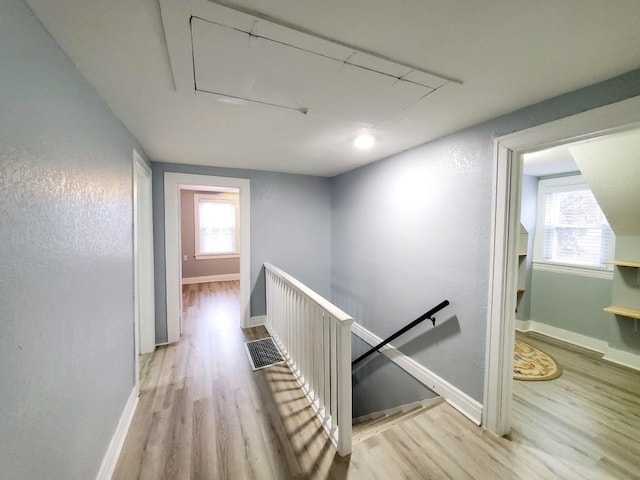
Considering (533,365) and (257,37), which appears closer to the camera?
(257,37)

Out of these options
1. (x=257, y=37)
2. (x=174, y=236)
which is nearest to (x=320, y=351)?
(x=257, y=37)

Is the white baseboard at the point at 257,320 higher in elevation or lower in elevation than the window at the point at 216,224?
lower

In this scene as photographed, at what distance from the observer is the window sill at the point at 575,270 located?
3.01 metres

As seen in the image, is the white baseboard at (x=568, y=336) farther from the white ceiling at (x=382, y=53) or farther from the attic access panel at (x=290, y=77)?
the attic access panel at (x=290, y=77)

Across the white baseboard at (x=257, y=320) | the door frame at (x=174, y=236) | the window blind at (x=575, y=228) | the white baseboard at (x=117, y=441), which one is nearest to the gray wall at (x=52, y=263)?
the white baseboard at (x=117, y=441)

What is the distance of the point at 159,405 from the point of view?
197cm

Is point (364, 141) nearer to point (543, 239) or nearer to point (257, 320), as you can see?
point (257, 320)

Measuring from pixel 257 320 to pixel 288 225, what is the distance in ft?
4.63

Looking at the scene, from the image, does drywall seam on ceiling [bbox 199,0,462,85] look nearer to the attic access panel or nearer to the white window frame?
the attic access panel

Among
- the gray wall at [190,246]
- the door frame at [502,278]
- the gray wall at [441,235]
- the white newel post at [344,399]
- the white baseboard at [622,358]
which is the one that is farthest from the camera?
the gray wall at [190,246]

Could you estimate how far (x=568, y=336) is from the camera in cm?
325

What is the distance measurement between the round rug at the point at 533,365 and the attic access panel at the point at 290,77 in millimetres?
2821

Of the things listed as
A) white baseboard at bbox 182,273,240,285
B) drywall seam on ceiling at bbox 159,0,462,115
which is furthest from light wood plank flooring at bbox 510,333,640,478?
white baseboard at bbox 182,273,240,285

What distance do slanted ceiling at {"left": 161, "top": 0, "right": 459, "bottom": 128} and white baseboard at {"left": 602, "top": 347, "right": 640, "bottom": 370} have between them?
352 cm
